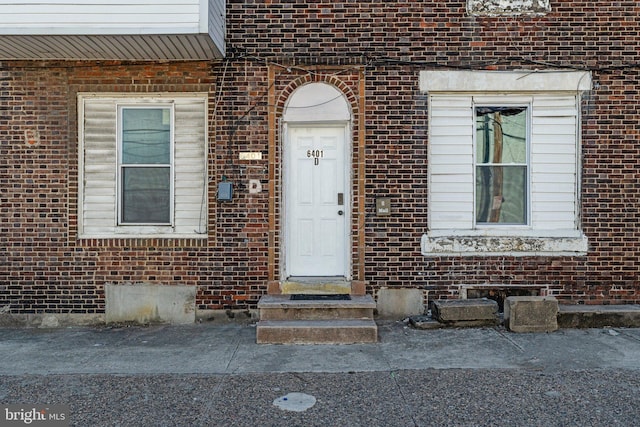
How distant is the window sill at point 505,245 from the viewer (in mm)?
7082

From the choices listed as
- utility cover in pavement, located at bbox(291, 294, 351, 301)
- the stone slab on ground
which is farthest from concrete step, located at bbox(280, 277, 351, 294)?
the stone slab on ground

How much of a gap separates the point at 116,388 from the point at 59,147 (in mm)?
3888

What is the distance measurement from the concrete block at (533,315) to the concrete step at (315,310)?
69.8 inches

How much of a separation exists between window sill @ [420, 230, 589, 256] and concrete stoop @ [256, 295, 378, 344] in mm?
1231

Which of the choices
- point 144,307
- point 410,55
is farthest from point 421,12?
point 144,307

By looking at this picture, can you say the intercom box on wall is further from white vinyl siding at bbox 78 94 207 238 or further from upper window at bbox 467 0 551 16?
upper window at bbox 467 0 551 16

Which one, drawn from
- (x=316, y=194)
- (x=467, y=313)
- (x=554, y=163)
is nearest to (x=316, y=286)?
(x=316, y=194)

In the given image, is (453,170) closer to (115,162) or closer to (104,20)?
(115,162)

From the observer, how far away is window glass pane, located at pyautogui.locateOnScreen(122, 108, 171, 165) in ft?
23.7

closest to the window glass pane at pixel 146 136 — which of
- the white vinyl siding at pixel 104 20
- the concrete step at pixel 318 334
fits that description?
the white vinyl siding at pixel 104 20

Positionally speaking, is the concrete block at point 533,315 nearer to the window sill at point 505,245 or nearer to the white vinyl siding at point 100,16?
the window sill at point 505,245

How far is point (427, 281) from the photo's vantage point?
707 centimetres

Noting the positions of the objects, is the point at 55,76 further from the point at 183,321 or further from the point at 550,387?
the point at 550,387

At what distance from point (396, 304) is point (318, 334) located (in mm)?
1482
